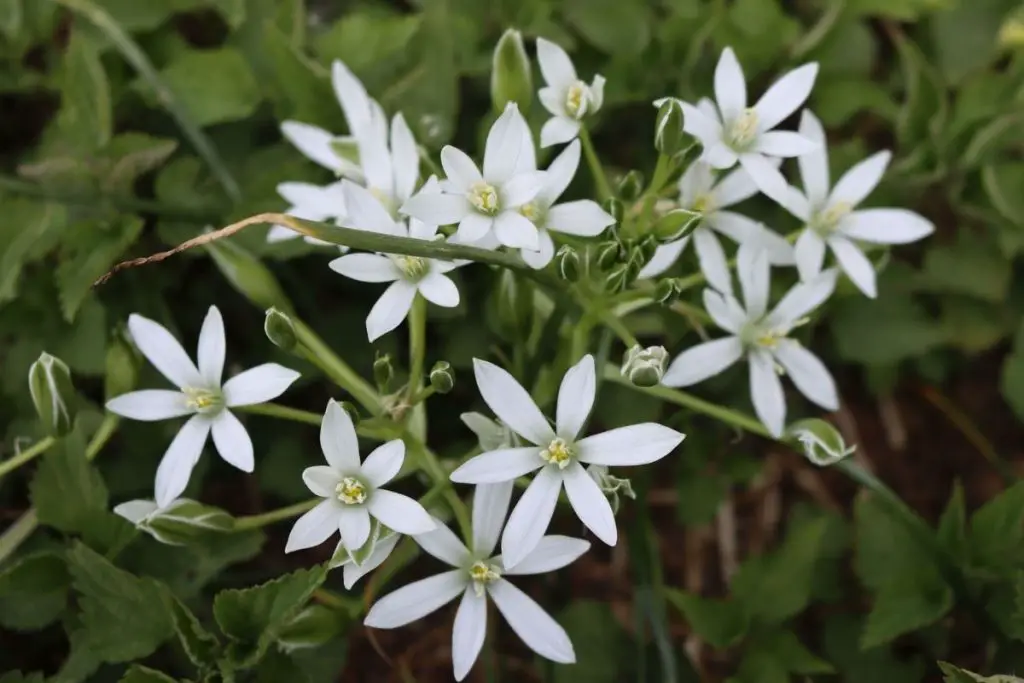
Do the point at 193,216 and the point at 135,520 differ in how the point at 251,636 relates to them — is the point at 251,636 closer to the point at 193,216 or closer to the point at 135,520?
the point at 135,520

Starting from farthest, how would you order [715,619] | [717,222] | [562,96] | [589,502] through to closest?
[715,619], [717,222], [562,96], [589,502]

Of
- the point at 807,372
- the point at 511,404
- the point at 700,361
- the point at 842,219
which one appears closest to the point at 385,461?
the point at 511,404

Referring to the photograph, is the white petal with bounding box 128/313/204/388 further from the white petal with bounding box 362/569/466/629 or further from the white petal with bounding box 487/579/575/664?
the white petal with bounding box 487/579/575/664

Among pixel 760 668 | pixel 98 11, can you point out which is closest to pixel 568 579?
pixel 760 668

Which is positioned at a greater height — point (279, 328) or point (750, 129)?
point (750, 129)

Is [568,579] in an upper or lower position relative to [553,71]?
lower

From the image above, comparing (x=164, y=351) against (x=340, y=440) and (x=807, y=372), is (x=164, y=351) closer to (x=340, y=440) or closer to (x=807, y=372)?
(x=340, y=440)

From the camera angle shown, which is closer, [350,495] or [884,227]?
[350,495]
